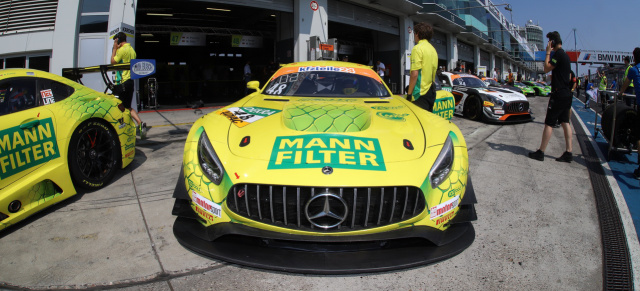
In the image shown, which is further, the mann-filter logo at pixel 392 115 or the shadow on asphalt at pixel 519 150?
the shadow on asphalt at pixel 519 150

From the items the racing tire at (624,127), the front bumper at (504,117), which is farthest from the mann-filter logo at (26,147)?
the front bumper at (504,117)

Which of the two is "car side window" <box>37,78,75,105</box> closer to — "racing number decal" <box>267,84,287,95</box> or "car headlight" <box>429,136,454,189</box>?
"racing number decal" <box>267,84,287,95</box>

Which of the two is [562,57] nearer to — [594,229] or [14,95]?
[594,229]

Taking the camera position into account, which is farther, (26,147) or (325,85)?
(325,85)

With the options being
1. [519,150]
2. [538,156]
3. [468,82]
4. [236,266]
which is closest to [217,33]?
[468,82]

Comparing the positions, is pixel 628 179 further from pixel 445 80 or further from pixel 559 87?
pixel 445 80

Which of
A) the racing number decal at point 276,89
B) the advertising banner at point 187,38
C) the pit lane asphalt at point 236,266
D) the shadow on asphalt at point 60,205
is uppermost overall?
the advertising banner at point 187,38

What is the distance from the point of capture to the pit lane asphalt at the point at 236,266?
2047 millimetres

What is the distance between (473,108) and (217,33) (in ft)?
42.4

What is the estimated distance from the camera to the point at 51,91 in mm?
3334

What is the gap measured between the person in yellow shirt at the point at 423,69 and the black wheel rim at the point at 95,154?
341 cm

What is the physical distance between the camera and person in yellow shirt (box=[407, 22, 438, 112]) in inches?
171

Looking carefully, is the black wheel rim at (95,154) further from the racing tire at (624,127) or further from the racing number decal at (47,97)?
the racing tire at (624,127)

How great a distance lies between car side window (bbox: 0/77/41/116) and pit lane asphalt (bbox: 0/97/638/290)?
0.91 meters
